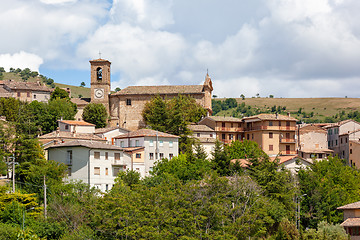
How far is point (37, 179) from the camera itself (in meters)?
59.5

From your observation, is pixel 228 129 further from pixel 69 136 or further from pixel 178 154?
pixel 69 136

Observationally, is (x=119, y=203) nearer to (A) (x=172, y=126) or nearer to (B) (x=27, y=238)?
(B) (x=27, y=238)

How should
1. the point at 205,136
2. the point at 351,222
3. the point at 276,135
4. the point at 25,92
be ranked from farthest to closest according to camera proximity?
the point at 25,92 < the point at 276,135 < the point at 205,136 < the point at 351,222

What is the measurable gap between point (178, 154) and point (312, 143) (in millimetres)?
26374

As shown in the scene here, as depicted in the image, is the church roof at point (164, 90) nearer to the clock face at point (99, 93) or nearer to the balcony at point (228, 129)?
the clock face at point (99, 93)

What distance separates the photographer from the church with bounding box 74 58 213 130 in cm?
9975

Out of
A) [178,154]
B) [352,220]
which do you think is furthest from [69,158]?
→ [352,220]

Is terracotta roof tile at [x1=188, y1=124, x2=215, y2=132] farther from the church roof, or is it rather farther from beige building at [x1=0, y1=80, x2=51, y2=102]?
beige building at [x1=0, y1=80, x2=51, y2=102]

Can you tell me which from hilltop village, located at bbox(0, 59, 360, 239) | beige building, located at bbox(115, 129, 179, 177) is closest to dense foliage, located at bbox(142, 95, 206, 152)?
hilltop village, located at bbox(0, 59, 360, 239)

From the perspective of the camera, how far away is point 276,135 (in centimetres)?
8950

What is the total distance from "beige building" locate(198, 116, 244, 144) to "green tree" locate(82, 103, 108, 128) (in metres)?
15.5

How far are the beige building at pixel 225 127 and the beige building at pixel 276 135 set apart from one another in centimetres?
402

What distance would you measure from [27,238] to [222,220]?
1619 centimetres

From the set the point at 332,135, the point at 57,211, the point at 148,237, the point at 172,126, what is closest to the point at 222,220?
the point at 148,237
